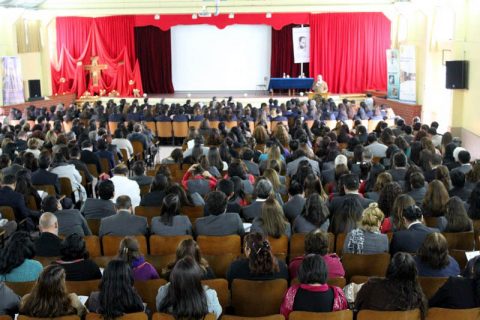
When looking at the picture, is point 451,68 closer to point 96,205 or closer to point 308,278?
point 96,205

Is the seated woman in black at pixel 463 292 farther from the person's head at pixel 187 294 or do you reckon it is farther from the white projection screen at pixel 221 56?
the white projection screen at pixel 221 56

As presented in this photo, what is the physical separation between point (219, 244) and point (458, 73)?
417 inches

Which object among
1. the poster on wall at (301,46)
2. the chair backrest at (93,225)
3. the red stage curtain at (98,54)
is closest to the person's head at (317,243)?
the chair backrest at (93,225)

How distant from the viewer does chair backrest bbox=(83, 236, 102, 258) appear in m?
5.94

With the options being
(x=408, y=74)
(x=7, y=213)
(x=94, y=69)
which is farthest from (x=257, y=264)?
(x=94, y=69)

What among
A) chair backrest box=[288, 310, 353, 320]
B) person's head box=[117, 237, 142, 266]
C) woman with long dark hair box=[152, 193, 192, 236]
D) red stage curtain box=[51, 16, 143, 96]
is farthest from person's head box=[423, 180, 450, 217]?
red stage curtain box=[51, 16, 143, 96]

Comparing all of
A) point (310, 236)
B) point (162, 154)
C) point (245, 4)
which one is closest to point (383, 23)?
point (245, 4)

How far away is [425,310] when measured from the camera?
4.16 m

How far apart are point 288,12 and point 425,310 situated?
1822 cm

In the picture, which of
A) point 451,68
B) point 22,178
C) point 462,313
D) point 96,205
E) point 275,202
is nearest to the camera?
point 462,313

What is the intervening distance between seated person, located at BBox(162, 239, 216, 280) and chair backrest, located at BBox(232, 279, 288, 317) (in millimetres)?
311

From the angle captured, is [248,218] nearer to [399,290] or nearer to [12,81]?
[399,290]

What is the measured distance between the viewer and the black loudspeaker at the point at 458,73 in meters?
14.5

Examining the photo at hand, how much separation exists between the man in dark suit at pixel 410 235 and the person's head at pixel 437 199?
0.93 metres
